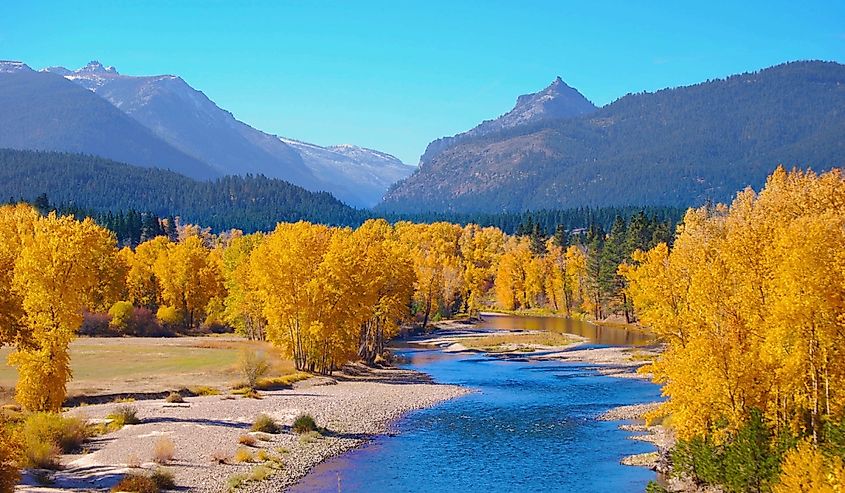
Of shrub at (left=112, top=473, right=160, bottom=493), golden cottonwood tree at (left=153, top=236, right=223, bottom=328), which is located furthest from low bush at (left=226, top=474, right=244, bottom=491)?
golden cottonwood tree at (left=153, top=236, right=223, bottom=328)

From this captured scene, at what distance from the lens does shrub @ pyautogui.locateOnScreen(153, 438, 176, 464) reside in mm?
37388

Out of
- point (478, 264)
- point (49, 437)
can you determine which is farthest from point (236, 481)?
point (478, 264)

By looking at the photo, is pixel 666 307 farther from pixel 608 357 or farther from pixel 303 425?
pixel 608 357

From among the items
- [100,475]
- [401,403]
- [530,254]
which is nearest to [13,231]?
[401,403]

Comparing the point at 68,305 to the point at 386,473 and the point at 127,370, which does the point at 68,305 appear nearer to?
the point at 386,473

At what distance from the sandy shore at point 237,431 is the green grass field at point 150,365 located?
514 cm

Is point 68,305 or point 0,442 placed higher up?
point 68,305

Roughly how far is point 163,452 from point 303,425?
38.6 feet

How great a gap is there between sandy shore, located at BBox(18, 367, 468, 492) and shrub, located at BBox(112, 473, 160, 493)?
2.66 ft

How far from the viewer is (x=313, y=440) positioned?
46.3 meters

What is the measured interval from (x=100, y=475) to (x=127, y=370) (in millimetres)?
33811

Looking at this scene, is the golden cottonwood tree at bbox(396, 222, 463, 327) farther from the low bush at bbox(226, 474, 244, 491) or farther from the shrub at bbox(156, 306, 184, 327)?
the low bush at bbox(226, 474, 244, 491)

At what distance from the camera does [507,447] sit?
45281 millimetres

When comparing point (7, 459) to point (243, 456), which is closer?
point (7, 459)
